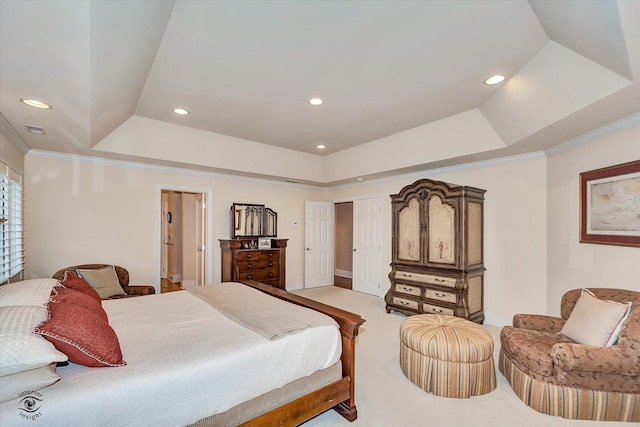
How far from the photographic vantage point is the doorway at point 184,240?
534cm

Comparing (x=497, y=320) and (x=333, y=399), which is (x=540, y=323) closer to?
(x=497, y=320)

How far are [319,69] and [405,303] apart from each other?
11.4 ft

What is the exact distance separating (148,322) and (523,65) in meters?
3.78

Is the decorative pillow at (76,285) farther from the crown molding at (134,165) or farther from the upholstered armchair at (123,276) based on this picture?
the crown molding at (134,165)

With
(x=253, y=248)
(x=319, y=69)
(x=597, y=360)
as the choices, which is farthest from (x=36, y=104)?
(x=597, y=360)

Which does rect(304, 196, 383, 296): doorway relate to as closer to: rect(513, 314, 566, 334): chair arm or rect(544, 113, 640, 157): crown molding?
rect(544, 113, 640, 157): crown molding

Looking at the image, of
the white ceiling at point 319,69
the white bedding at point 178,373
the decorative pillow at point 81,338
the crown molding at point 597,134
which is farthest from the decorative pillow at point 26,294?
the crown molding at point 597,134

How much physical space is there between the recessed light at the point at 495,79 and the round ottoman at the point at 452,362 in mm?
2383

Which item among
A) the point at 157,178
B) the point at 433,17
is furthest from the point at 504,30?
the point at 157,178

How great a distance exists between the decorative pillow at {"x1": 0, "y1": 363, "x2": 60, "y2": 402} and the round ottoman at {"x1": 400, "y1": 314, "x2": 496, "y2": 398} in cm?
244

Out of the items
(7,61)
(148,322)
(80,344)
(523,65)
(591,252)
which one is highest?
(523,65)

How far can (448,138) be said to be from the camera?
410 cm

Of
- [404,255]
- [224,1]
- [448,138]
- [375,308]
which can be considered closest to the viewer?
[224,1]

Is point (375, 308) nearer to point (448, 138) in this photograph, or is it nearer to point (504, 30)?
point (448, 138)
